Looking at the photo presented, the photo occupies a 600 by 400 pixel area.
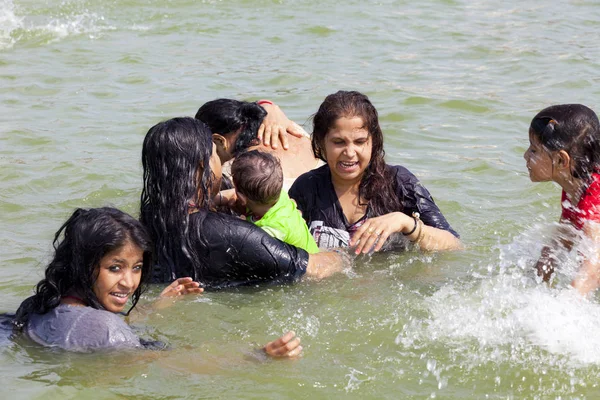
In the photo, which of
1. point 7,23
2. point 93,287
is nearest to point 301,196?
point 93,287

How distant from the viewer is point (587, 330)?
4785 mm

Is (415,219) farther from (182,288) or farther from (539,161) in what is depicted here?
(182,288)

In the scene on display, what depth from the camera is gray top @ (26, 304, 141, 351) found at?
4422 millimetres

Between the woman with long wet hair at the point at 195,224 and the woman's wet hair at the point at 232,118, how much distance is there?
2.65 feet

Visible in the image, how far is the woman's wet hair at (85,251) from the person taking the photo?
4422mm

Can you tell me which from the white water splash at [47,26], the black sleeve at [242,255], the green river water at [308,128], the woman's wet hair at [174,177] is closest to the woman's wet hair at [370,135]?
the green river water at [308,128]

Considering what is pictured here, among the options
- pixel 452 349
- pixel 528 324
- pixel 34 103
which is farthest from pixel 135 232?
pixel 34 103

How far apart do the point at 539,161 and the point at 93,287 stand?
8.13 ft

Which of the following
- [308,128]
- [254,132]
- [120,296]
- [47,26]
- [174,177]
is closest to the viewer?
[120,296]

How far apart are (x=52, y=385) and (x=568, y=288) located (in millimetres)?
2724

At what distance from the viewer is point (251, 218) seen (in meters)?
5.73

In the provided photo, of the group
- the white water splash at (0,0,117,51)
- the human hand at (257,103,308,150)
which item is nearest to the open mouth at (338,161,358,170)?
the human hand at (257,103,308,150)

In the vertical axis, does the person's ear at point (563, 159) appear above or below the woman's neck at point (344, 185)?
above

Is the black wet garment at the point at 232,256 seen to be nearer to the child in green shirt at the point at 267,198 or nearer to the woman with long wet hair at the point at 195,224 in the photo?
the woman with long wet hair at the point at 195,224
